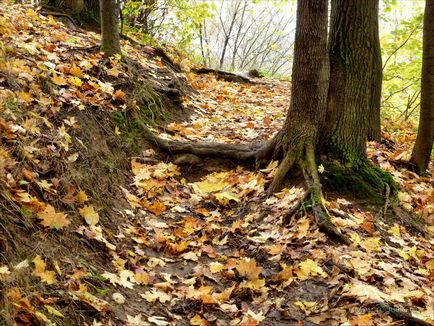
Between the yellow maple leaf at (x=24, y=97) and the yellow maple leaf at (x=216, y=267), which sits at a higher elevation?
the yellow maple leaf at (x=24, y=97)

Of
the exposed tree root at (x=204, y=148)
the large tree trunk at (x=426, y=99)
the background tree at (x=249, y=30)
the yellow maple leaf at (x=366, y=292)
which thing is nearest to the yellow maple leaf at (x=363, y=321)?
the yellow maple leaf at (x=366, y=292)

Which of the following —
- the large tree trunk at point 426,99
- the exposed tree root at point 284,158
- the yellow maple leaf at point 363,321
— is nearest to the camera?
the yellow maple leaf at point 363,321

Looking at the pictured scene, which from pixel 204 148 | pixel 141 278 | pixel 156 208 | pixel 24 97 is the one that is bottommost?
pixel 141 278

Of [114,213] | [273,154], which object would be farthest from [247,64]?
[114,213]

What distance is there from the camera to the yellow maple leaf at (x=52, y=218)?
3351 millimetres

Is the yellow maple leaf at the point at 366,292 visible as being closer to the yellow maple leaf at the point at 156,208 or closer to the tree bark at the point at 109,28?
the yellow maple leaf at the point at 156,208

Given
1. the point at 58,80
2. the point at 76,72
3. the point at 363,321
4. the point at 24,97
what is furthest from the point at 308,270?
the point at 76,72

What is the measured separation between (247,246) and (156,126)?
2.94 metres

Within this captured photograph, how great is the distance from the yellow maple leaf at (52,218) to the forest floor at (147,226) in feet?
0.04

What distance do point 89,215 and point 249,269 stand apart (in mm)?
1543

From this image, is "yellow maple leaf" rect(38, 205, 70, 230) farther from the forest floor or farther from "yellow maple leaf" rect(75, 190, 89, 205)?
"yellow maple leaf" rect(75, 190, 89, 205)

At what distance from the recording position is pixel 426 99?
615 cm

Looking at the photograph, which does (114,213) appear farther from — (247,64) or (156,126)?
(247,64)

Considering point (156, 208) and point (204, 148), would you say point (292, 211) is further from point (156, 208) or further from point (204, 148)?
point (204, 148)
